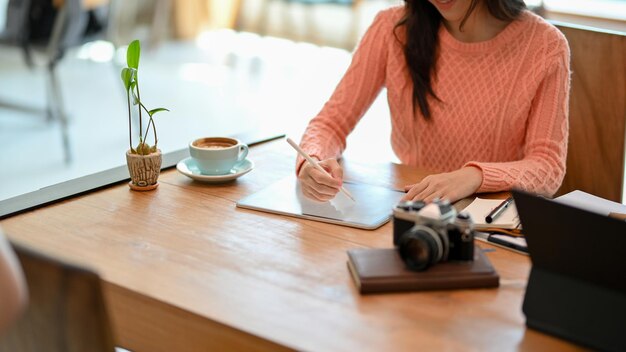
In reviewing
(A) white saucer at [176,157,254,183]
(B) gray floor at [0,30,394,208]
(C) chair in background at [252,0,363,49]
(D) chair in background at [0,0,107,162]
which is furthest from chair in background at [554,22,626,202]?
(C) chair in background at [252,0,363,49]

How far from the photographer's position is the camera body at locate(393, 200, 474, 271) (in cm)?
114

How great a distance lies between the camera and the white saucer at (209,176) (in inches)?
62.9

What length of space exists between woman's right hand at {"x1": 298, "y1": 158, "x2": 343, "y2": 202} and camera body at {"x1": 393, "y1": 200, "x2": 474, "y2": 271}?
0.32 m

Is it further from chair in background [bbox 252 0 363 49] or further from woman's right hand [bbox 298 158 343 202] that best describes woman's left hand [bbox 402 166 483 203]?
chair in background [bbox 252 0 363 49]

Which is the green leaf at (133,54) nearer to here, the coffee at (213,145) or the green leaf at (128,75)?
the green leaf at (128,75)

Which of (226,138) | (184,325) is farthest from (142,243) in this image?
(226,138)

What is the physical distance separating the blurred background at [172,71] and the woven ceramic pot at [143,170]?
468mm

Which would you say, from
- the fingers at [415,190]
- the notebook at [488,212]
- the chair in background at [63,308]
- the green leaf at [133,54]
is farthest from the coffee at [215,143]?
the chair in background at [63,308]

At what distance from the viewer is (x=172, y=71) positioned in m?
5.68

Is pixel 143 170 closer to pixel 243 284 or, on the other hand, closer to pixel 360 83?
pixel 243 284

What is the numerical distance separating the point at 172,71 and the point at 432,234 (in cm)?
475

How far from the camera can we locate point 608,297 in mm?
1043

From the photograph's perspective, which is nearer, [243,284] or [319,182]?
[243,284]

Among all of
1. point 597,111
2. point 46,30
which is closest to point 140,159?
point 597,111
